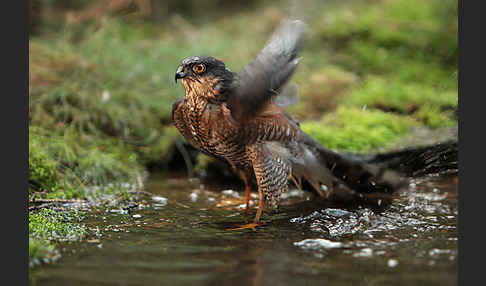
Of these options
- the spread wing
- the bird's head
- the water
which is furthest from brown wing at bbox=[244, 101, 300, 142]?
the water

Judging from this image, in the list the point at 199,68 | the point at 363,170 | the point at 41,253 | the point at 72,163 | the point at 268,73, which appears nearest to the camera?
the point at 41,253

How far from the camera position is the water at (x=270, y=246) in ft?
9.93

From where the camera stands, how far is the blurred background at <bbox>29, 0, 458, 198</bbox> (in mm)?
6230

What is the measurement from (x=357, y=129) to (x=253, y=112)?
2637 mm

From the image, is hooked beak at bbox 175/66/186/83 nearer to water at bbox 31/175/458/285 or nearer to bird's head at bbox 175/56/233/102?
bird's head at bbox 175/56/233/102

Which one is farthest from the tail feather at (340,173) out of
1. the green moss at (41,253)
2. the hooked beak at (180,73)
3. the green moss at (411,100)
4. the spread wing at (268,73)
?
the green moss at (41,253)

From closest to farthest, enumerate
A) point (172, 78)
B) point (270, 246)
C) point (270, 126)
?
point (270, 246) → point (270, 126) → point (172, 78)

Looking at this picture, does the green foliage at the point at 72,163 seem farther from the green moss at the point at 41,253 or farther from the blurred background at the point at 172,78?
the green moss at the point at 41,253

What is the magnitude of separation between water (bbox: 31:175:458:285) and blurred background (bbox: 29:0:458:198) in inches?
51.1

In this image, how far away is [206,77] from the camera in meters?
4.43

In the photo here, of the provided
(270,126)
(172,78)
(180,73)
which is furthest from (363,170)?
(172,78)

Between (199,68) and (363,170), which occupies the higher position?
(199,68)

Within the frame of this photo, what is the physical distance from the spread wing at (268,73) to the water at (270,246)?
110cm

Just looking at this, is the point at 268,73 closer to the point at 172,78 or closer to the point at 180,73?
the point at 180,73
